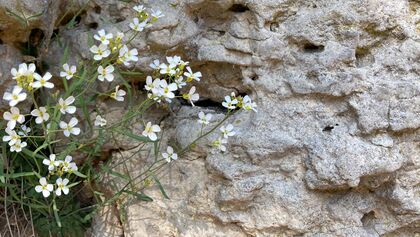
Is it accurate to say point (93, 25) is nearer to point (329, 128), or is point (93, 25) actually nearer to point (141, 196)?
point (141, 196)

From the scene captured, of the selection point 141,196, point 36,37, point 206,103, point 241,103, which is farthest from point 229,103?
point 36,37

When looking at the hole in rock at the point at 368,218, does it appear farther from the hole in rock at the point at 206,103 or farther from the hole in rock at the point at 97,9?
the hole in rock at the point at 97,9

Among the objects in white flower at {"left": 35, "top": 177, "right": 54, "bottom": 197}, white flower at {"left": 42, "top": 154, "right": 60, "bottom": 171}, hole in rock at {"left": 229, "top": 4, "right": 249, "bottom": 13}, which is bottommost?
white flower at {"left": 35, "top": 177, "right": 54, "bottom": 197}

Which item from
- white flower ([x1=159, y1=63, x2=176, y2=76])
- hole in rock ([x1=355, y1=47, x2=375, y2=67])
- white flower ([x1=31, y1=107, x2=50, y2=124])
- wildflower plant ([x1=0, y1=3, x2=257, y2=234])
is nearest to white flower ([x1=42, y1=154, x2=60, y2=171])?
wildflower plant ([x1=0, y1=3, x2=257, y2=234])

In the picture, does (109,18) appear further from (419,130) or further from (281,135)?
(419,130)

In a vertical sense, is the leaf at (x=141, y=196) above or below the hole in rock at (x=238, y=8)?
below

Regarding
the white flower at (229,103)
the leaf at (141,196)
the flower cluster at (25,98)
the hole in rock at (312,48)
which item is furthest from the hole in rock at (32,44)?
the hole in rock at (312,48)

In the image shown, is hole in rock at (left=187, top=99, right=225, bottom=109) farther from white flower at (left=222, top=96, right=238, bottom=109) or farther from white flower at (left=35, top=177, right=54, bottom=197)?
white flower at (left=35, top=177, right=54, bottom=197)

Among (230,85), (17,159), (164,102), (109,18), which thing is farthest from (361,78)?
(17,159)
